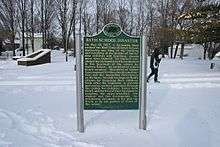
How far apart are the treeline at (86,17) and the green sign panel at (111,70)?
39.1m

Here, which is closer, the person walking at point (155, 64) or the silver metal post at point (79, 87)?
the silver metal post at point (79, 87)

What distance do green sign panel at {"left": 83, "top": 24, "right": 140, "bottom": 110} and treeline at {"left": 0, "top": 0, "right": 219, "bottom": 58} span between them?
3905cm

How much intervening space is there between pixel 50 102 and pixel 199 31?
15.2 metres

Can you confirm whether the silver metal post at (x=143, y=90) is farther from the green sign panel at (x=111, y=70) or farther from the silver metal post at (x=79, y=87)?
the silver metal post at (x=79, y=87)

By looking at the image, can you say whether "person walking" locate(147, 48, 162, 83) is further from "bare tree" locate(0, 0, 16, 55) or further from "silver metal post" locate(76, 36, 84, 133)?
"bare tree" locate(0, 0, 16, 55)

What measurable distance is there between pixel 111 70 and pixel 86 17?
55150 millimetres

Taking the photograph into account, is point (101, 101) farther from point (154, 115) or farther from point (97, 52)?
point (154, 115)

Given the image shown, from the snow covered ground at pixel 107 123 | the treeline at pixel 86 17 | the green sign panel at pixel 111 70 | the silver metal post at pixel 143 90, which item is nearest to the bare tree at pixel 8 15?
the treeline at pixel 86 17

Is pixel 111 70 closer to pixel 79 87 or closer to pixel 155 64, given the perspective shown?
pixel 79 87

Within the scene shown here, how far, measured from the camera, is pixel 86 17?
206 feet

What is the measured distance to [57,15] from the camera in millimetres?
57781

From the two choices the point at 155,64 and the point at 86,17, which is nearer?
the point at 155,64

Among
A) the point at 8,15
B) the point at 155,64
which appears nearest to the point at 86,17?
the point at 8,15

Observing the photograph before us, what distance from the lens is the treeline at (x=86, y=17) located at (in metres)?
53.7
